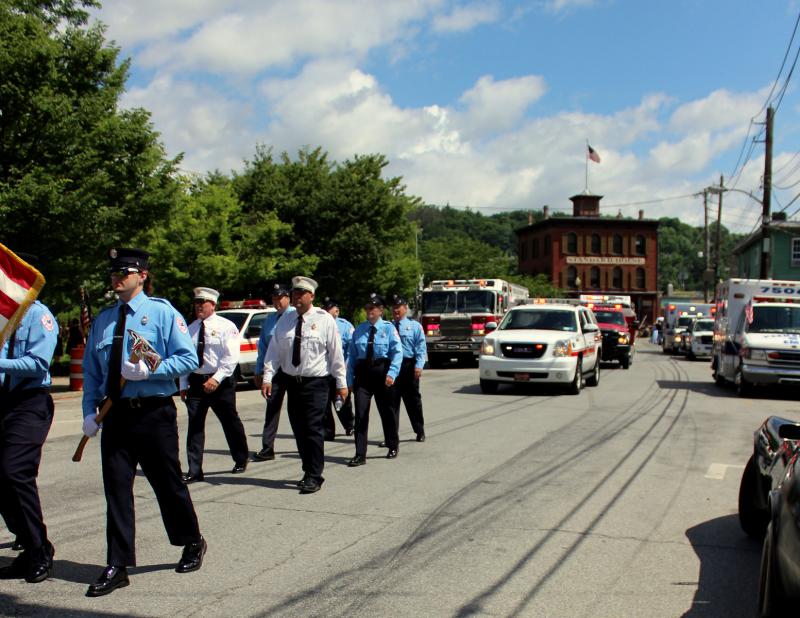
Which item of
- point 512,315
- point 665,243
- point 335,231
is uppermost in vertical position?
point 665,243

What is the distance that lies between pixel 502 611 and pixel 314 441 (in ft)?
Result: 10.4

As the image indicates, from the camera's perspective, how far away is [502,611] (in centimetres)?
452

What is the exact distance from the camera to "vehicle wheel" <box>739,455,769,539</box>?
19.2ft

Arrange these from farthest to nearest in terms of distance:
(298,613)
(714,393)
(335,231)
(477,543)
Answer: (335,231)
(714,393)
(477,543)
(298,613)

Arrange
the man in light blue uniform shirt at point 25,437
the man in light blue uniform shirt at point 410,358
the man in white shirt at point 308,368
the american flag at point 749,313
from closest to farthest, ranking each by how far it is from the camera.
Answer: the man in light blue uniform shirt at point 25,437
the man in white shirt at point 308,368
the man in light blue uniform shirt at point 410,358
the american flag at point 749,313

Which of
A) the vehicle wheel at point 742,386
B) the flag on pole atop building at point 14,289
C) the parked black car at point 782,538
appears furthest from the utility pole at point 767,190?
the flag on pole atop building at point 14,289

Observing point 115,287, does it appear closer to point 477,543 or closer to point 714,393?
point 477,543

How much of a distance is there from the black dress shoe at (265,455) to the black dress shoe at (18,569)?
428 cm

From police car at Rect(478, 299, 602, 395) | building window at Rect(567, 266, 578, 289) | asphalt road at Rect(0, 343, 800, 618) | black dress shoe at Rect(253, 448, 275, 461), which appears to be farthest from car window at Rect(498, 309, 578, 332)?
building window at Rect(567, 266, 578, 289)

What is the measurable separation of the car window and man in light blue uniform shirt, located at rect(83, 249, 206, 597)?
13920 mm

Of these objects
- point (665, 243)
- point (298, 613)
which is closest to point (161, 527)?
point (298, 613)

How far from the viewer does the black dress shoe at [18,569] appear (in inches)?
195

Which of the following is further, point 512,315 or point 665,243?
point 665,243

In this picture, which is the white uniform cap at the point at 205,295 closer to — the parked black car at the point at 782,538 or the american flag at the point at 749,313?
the parked black car at the point at 782,538
